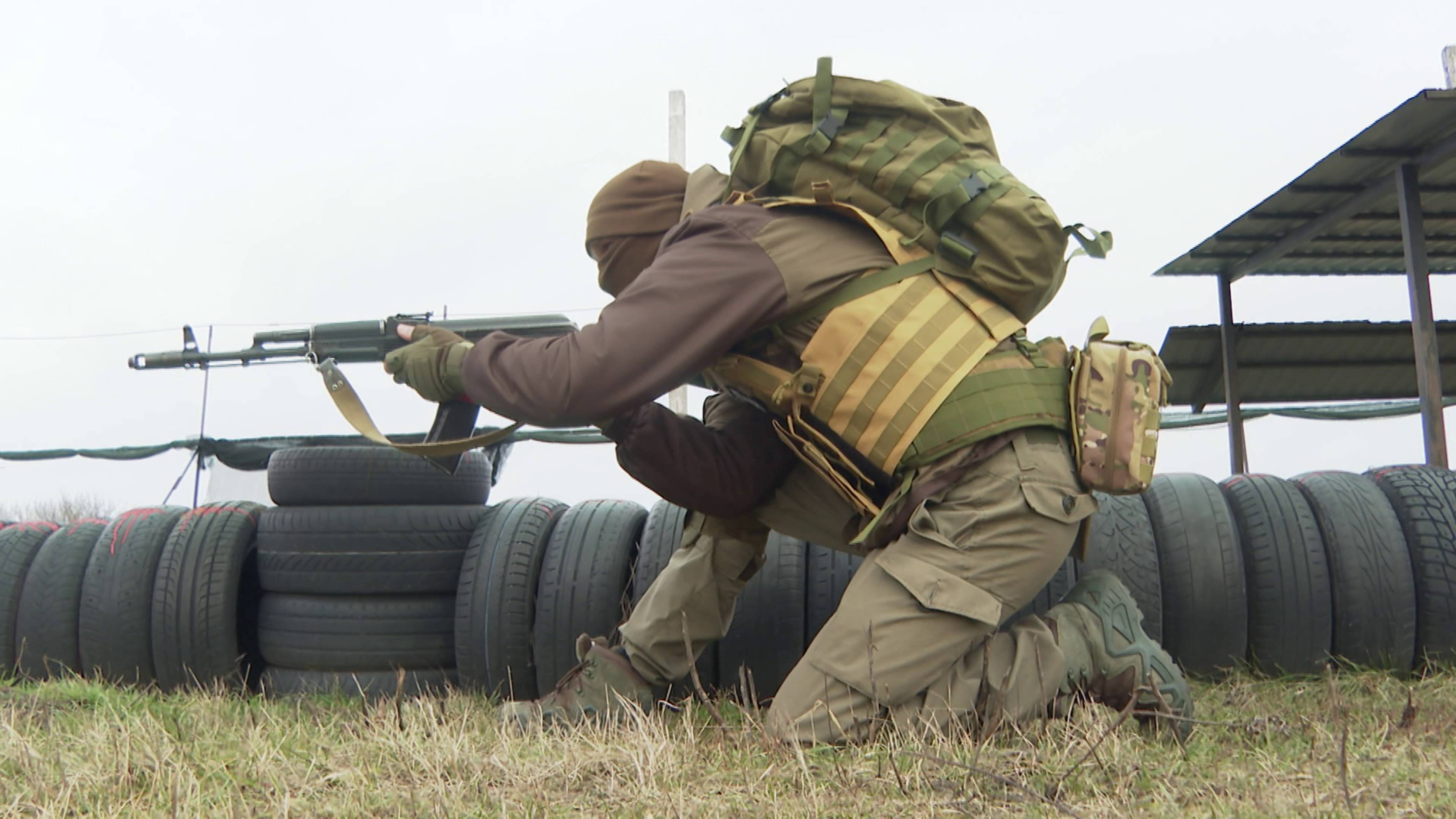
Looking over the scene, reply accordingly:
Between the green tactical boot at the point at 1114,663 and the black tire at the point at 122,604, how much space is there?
3108 mm

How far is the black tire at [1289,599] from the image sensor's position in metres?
3.20

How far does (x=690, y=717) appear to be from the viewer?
2.42 m

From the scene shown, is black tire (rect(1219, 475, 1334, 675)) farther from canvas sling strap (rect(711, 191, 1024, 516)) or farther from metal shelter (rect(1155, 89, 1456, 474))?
metal shelter (rect(1155, 89, 1456, 474))

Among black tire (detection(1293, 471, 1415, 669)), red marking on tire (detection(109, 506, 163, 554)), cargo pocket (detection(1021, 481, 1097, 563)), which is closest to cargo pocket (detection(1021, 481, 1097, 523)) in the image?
cargo pocket (detection(1021, 481, 1097, 563))

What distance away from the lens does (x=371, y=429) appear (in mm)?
3109

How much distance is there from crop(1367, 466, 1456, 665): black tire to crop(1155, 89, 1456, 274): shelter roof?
3.79 m

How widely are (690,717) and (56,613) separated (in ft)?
9.36

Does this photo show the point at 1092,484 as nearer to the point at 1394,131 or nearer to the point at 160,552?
the point at 160,552

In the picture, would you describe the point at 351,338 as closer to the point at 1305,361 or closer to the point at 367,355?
the point at 367,355

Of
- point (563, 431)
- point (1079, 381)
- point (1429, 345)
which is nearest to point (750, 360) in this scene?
point (1079, 381)

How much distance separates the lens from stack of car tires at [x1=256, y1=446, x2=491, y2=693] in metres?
3.67

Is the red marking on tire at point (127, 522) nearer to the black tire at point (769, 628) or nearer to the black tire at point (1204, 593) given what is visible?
the black tire at point (769, 628)

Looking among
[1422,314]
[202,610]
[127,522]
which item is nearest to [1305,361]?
[1422,314]

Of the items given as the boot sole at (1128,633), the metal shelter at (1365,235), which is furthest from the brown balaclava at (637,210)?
the metal shelter at (1365,235)
